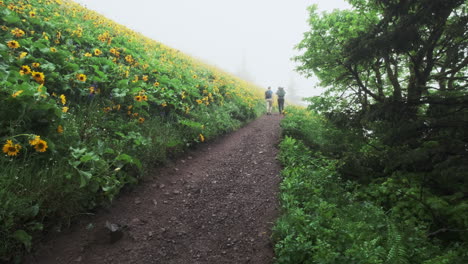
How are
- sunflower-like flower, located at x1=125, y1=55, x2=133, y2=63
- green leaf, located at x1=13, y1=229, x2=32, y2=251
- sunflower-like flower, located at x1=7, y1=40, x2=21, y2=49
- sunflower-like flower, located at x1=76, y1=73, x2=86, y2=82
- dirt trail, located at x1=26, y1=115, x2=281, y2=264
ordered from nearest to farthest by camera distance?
1. green leaf, located at x1=13, y1=229, x2=32, y2=251
2. dirt trail, located at x1=26, y1=115, x2=281, y2=264
3. sunflower-like flower, located at x1=7, y1=40, x2=21, y2=49
4. sunflower-like flower, located at x1=76, y1=73, x2=86, y2=82
5. sunflower-like flower, located at x1=125, y1=55, x2=133, y2=63

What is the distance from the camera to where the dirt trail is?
3.19 metres

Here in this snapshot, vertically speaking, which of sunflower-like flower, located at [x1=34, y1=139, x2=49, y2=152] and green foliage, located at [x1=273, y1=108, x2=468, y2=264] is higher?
sunflower-like flower, located at [x1=34, y1=139, x2=49, y2=152]

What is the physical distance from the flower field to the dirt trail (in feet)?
1.01

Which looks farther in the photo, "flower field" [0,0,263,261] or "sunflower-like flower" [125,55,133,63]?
"sunflower-like flower" [125,55,133,63]

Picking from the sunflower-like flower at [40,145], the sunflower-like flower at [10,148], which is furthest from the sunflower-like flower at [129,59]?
the sunflower-like flower at [10,148]

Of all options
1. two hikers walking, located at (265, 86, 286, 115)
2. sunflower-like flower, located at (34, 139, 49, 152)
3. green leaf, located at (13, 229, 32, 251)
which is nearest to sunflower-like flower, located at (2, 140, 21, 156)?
sunflower-like flower, located at (34, 139, 49, 152)

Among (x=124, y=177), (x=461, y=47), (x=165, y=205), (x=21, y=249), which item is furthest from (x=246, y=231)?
(x=461, y=47)

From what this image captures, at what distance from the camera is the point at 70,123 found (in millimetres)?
4230

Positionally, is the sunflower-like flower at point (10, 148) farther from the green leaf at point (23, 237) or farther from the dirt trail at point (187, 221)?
the dirt trail at point (187, 221)

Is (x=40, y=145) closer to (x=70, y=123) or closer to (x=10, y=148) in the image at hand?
(x=10, y=148)

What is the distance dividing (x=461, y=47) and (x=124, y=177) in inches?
263

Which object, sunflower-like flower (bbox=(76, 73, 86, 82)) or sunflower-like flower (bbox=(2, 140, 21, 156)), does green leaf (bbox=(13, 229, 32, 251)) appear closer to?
A: sunflower-like flower (bbox=(2, 140, 21, 156))

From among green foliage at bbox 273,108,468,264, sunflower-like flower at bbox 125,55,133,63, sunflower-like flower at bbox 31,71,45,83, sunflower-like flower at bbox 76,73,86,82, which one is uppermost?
sunflower-like flower at bbox 125,55,133,63

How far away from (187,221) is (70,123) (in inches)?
104
